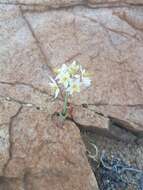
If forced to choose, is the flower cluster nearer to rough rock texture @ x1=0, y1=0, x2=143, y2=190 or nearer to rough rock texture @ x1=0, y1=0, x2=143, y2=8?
rough rock texture @ x1=0, y1=0, x2=143, y2=190

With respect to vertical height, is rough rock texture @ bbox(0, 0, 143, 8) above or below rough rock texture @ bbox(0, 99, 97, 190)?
above

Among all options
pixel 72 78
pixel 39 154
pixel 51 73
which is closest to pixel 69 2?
pixel 51 73

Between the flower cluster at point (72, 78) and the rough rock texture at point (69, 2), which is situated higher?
the rough rock texture at point (69, 2)

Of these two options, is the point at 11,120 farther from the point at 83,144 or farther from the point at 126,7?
the point at 126,7

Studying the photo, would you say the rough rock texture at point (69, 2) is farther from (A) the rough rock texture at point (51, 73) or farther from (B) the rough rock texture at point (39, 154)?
(B) the rough rock texture at point (39, 154)

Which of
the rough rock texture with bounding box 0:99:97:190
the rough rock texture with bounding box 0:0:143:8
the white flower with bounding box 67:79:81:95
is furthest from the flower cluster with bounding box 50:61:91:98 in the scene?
the rough rock texture with bounding box 0:0:143:8

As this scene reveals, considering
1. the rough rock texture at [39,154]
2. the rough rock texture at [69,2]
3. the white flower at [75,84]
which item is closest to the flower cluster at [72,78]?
the white flower at [75,84]

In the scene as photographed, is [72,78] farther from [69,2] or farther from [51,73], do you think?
[69,2]

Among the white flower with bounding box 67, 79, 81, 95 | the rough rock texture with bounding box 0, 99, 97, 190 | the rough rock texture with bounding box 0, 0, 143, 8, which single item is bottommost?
the rough rock texture with bounding box 0, 99, 97, 190
